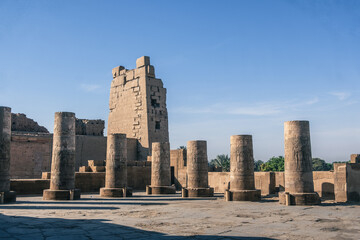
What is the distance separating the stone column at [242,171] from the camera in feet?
45.8

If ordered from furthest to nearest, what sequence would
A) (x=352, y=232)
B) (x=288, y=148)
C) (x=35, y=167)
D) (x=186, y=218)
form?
(x=35, y=167) < (x=288, y=148) < (x=186, y=218) < (x=352, y=232)

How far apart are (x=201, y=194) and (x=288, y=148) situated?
5087 mm

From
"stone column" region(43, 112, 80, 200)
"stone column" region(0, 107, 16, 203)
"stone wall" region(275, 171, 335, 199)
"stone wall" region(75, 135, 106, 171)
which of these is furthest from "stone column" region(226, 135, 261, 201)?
"stone wall" region(75, 135, 106, 171)

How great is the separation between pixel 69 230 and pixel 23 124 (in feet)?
74.7

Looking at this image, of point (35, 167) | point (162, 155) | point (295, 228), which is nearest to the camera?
point (295, 228)

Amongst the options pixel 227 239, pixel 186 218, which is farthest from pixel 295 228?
pixel 186 218

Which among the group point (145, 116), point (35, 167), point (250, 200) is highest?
point (145, 116)

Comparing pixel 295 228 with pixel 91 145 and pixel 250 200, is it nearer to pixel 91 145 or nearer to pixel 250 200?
pixel 250 200

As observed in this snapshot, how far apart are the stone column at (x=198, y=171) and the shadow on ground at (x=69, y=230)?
7.92 m

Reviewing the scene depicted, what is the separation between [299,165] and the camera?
493 inches

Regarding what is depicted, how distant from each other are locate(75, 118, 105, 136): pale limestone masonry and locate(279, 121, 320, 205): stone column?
58.9 ft

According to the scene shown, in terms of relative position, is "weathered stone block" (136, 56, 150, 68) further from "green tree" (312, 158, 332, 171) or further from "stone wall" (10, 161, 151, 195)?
"green tree" (312, 158, 332, 171)

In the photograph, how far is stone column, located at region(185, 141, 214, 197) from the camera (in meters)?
16.3

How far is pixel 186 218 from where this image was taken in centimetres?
934
